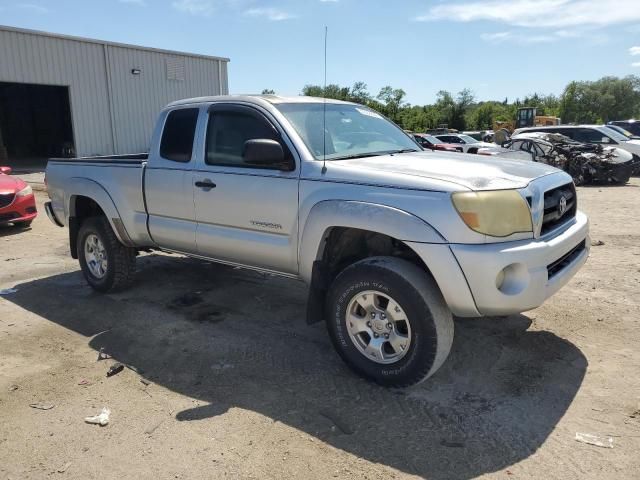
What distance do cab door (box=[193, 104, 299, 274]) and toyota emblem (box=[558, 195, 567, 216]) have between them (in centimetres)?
189

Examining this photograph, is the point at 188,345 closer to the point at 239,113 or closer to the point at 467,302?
the point at 239,113

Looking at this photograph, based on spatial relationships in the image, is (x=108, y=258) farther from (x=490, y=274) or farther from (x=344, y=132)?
(x=490, y=274)

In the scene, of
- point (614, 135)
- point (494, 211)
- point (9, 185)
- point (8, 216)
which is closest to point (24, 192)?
point (9, 185)

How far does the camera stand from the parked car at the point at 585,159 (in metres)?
15.2

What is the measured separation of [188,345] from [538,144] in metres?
14.4

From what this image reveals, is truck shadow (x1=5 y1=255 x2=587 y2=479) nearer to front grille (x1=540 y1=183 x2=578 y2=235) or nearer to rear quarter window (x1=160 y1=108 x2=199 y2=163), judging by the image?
front grille (x1=540 y1=183 x2=578 y2=235)

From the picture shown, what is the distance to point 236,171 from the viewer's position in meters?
4.30

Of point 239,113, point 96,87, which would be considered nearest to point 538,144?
point 239,113

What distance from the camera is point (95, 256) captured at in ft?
19.1

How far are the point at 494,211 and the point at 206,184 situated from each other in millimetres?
2431

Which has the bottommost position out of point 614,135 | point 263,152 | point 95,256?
point 95,256

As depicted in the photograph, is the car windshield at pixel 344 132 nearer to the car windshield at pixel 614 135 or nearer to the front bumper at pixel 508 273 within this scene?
the front bumper at pixel 508 273

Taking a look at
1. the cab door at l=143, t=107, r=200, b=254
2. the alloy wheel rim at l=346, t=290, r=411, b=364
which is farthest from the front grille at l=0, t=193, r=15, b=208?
the alloy wheel rim at l=346, t=290, r=411, b=364

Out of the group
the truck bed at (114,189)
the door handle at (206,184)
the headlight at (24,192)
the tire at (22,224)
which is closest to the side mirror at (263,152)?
the door handle at (206,184)
